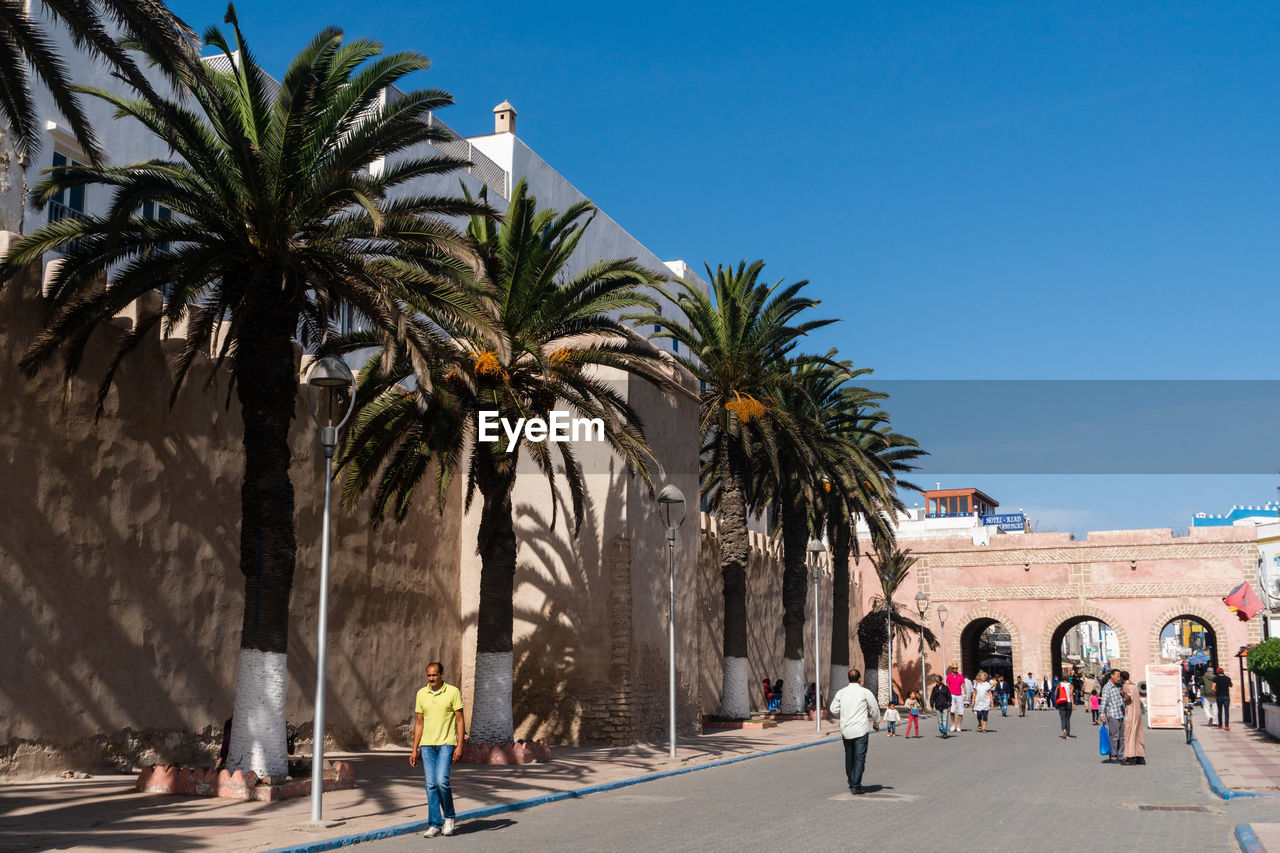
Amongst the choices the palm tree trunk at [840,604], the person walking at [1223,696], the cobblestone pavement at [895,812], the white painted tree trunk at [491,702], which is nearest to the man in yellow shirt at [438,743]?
the cobblestone pavement at [895,812]

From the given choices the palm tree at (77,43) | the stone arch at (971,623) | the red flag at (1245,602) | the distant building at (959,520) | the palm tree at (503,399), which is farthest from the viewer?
the distant building at (959,520)

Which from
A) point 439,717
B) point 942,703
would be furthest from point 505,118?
point 439,717

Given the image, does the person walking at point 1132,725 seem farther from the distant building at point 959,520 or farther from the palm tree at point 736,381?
the distant building at point 959,520

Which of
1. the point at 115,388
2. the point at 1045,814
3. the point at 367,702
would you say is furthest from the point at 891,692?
the point at 115,388

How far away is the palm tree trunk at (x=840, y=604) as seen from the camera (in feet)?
118

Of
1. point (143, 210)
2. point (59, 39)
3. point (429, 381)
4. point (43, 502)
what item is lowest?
point (43, 502)

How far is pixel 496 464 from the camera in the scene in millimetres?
17469

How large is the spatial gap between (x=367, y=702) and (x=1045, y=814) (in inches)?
468

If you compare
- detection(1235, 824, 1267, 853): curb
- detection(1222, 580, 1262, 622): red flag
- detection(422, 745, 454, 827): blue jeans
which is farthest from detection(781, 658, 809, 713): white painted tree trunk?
detection(422, 745, 454, 827): blue jeans

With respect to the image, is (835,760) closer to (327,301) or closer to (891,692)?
(327,301)

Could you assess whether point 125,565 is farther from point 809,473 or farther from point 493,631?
point 809,473

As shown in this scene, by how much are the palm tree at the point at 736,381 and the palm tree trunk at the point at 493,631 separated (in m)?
9.84

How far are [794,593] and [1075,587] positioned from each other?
28082 mm

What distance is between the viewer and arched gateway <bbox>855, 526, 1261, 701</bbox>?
171 ft
